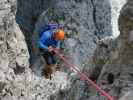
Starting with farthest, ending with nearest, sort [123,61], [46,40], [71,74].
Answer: [46,40] → [71,74] → [123,61]

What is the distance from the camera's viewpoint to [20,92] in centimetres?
812

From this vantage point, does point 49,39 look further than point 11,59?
Yes

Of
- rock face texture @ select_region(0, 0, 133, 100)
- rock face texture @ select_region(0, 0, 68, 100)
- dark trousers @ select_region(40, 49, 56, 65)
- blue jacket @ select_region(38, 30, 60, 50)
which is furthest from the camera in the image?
dark trousers @ select_region(40, 49, 56, 65)

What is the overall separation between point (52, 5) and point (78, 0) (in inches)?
50.0

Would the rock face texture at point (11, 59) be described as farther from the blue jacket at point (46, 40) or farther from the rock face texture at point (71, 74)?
the blue jacket at point (46, 40)

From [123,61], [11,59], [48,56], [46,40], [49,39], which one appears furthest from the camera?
[48,56]

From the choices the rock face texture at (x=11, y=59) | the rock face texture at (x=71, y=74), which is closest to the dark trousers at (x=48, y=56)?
the rock face texture at (x=71, y=74)

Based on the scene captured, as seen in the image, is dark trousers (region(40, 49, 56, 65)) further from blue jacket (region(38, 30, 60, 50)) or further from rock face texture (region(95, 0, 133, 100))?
rock face texture (region(95, 0, 133, 100))

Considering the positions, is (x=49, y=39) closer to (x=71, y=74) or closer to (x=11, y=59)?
(x=71, y=74)

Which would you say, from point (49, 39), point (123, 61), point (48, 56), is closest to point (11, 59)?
point (123, 61)

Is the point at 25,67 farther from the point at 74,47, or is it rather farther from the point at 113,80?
the point at 74,47

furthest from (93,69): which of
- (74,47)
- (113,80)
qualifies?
(74,47)

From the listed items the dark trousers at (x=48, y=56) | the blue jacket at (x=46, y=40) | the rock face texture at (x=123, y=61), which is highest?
the rock face texture at (x=123, y=61)

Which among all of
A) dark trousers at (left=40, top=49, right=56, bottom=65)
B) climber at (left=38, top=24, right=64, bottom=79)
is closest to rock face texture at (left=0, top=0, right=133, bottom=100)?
dark trousers at (left=40, top=49, right=56, bottom=65)
